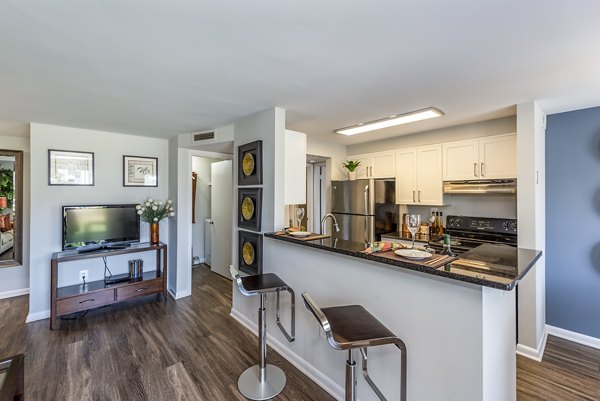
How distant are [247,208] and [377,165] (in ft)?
7.39

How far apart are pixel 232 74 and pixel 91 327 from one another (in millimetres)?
3119

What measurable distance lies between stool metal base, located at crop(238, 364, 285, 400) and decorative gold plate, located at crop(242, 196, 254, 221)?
1.43 metres

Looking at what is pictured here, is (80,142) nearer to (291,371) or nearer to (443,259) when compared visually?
(291,371)

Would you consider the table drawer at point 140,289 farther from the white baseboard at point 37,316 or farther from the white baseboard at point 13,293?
the white baseboard at point 13,293

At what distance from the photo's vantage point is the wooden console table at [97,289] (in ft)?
9.91

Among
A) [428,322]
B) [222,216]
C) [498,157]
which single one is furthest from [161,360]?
[498,157]

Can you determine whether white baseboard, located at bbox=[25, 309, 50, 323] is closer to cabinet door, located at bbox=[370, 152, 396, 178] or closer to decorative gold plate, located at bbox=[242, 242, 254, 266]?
decorative gold plate, located at bbox=[242, 242, 254, 266]

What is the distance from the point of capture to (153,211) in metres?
3.83

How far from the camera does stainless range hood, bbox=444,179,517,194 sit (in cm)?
303

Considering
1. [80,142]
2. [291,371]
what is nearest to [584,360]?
[291,371]

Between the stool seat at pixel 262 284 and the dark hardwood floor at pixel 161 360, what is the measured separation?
30.2 inches

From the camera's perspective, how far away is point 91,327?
3.02 m

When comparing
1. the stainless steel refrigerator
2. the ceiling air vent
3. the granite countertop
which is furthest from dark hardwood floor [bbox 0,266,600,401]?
the ceiling air vent

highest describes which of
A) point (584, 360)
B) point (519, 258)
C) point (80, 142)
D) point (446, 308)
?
point (80, 142)
